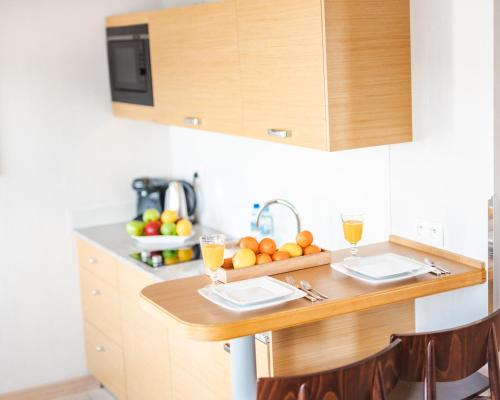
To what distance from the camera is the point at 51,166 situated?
445cm

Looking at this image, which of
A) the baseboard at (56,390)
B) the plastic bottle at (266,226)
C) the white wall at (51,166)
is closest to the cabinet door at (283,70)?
the plastic bottle at (266,226)

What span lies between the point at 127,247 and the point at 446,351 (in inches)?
85.0

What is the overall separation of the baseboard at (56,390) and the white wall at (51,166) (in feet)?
0.12

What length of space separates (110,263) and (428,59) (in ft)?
6.48

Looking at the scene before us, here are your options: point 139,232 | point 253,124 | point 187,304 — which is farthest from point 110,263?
point 187,304

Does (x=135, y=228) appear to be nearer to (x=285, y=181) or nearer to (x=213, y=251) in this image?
(x=285, y=181)

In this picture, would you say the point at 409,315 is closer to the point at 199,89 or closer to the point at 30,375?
the point at 199,89

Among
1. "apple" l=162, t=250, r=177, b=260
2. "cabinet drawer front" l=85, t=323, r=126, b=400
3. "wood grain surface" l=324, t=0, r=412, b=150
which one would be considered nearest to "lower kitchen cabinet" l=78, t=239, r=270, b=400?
"cabinet drawer front" l=85, t=323, r=126, b=400

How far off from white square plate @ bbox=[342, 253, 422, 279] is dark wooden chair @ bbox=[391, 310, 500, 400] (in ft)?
1.18

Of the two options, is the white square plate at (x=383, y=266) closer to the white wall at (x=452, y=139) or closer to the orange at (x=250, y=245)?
the white wall at (x=452, y=139)

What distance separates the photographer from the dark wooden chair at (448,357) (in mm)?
2340

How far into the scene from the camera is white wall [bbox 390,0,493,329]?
8.81 ft

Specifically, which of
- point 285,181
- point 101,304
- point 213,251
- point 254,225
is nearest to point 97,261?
point 101,304

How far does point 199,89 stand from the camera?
12.0 feet
